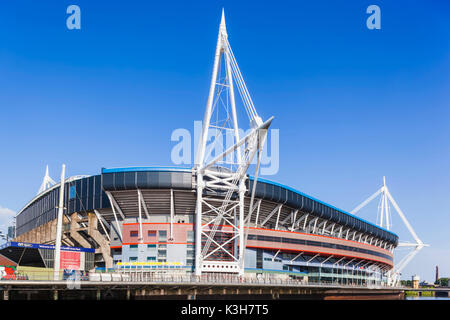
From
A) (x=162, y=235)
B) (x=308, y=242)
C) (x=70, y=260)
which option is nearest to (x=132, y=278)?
(x=162, y=235)

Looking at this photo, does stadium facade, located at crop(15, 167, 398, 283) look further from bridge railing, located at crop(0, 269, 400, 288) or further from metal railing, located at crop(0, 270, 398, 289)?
bridge railing, located at crop(0, 269, 400, 288)

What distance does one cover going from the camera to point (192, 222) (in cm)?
9131

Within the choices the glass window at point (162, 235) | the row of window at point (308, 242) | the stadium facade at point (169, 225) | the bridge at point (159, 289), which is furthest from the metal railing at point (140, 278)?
the row of window at point (308, 242)

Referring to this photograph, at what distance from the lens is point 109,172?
87.1 metres

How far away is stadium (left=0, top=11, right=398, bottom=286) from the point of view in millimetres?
83062

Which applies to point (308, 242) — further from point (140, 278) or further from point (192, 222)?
point (140, 278)

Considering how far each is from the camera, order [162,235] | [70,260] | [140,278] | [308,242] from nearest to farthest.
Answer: [140,278] → [70,260] → [162,235] → [308,242]

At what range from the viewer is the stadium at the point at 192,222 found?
83062mm

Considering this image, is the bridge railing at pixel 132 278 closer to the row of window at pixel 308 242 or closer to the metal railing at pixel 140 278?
the metal railing at pixel 140 278

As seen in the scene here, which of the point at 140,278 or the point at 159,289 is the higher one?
the point at 140,278

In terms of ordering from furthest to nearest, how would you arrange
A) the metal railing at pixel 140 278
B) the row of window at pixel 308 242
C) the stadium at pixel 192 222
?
1. the row of window at pixel 308 242
2. the stadium at pixel 192 222
3. the metal railing at pixel 140 278

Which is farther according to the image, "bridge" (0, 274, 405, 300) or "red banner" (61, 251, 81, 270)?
"red banner" (61, 251, 81, 270)

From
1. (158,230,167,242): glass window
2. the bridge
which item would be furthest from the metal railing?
(158,230,167,242): glass window

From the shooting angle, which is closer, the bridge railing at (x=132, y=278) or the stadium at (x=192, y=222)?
the bridge railing at (x=132, y=278)
